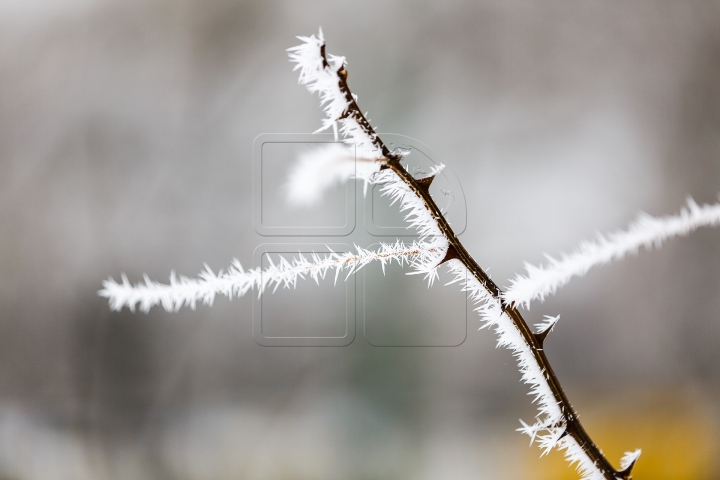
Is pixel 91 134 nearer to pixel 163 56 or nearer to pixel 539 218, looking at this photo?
pixel 163 56

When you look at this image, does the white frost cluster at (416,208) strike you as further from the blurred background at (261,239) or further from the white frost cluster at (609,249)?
the blurred background at (261,239)

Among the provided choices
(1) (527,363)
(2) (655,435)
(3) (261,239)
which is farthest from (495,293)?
(2) (655,435)

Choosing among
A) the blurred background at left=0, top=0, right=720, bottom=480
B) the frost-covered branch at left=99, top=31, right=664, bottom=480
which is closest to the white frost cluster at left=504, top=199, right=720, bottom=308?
the frost-covered branch at left=99, top=31, right=664, bottom=480

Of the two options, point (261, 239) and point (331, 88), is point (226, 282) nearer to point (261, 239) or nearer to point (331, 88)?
point (331, 88)

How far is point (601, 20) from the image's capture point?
0.63 metres

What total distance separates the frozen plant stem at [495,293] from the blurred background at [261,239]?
54 cm

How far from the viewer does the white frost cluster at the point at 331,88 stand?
0.08m

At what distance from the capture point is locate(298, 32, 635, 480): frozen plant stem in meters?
0.09

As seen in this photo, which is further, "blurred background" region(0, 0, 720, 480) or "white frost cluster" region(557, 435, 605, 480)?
"blurred background" region(0, 0, 720, 480)

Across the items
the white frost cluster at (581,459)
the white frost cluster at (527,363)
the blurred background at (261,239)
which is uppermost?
the blurred background at (261,239)

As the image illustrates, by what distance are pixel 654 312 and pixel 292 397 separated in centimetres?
60

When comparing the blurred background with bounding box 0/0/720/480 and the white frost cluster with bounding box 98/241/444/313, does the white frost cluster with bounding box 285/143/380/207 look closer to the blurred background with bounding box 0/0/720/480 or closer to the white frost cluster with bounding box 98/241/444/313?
the white frost cluster with bounding box 98/241/444/313

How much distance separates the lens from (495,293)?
0.34 feet

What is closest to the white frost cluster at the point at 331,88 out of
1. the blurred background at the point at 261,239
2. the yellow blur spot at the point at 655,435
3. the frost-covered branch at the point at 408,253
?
the frost-covered branch at the point at 408,253
